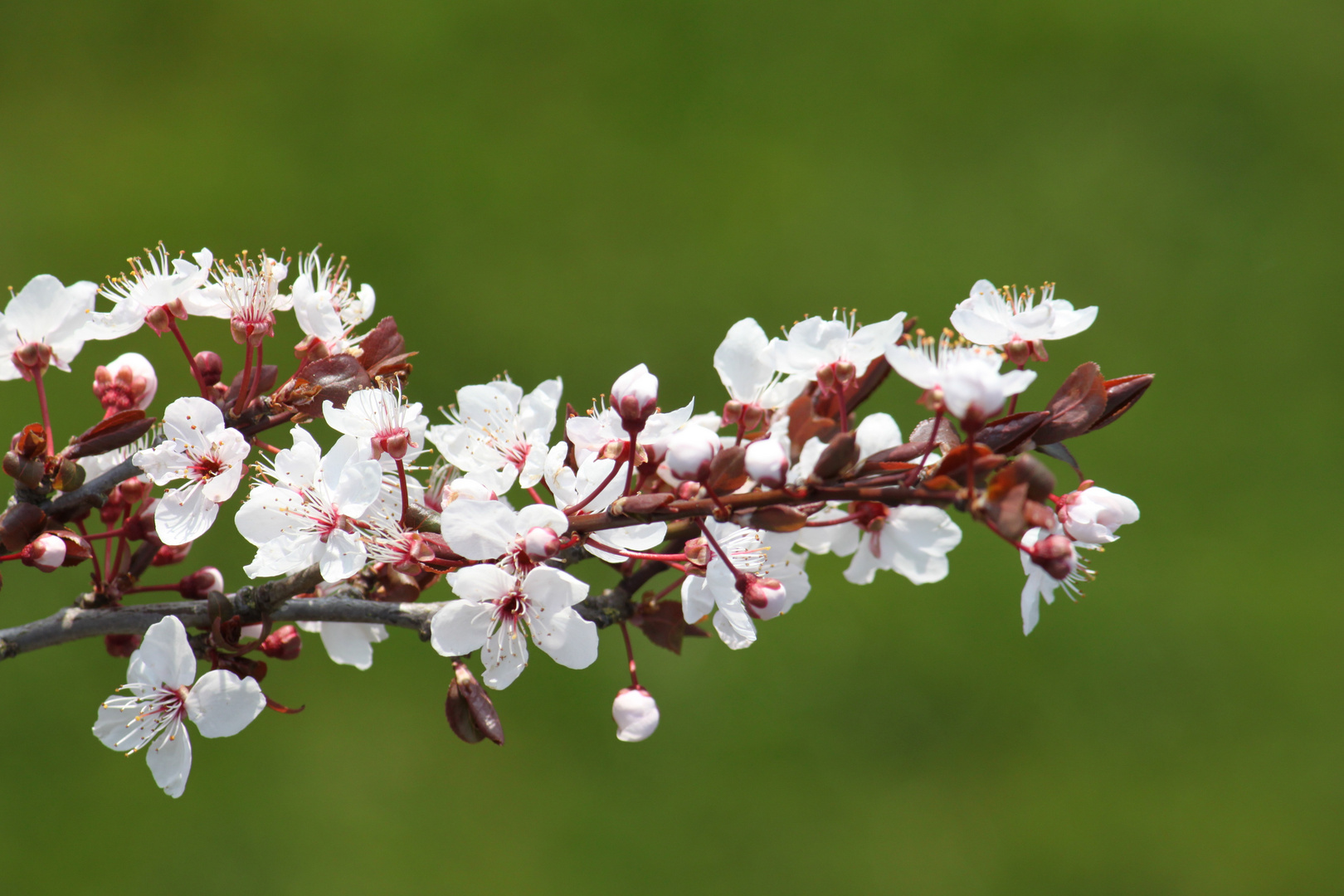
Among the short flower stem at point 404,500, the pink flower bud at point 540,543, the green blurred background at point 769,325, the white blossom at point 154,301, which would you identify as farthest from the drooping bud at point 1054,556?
the green blurred background at point 769,325


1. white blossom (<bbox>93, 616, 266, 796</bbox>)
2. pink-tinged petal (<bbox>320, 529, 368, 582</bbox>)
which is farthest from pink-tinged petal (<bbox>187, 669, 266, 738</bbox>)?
pink-tinged petal (<bbox>320, 529, 368, 582</bbox>)

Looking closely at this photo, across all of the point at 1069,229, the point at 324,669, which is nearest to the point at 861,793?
the point at 324,669

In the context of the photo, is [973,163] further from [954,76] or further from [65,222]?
[65,222]

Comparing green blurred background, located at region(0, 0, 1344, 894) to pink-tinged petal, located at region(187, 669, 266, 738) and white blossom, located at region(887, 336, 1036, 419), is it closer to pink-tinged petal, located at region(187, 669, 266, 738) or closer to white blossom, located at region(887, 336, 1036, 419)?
pink-tinged petal, located at region(187, 669, 266, 738)

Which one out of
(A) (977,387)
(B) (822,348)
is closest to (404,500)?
(B) (822,348)

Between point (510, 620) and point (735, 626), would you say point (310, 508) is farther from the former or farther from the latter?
point (735, 626)

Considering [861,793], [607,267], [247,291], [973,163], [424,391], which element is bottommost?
[861,793]

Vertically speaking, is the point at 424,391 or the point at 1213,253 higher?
the point at 1213,253
